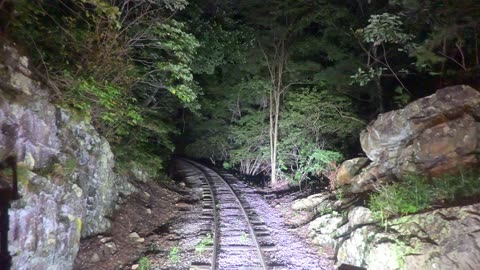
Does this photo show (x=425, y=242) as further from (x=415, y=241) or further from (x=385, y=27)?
(x=385, y=27)

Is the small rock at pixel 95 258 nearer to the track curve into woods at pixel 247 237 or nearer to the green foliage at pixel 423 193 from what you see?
the track curve into woods at pixel 247 237

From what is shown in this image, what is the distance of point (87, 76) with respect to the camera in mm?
6645

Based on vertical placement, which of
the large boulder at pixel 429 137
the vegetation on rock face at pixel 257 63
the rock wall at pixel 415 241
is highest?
the vegetation on rock face at pixel 257 63

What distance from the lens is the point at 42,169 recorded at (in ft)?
19.0

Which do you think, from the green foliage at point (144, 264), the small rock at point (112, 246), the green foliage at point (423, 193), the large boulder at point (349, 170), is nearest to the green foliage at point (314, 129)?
the large boulder at point (349, 170)

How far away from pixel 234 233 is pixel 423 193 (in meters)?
5.03

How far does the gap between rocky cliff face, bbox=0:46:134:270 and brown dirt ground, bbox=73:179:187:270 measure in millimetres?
516

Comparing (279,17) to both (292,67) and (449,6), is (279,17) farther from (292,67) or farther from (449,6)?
(449,6)

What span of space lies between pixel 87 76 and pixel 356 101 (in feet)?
39.5

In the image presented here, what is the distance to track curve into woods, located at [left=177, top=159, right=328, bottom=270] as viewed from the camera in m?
7.62

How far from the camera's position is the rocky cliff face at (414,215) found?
581cm

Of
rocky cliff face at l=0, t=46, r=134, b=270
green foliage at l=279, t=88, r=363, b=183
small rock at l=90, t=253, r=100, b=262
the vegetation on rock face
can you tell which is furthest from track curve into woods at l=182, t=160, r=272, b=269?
green foliage at l=279, t=88, r=363, b=183

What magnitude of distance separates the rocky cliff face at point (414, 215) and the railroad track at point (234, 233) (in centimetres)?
163

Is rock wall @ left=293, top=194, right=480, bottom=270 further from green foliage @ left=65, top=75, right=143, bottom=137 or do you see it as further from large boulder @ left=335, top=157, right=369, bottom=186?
green foliage @ left=65, top=75, right=143, bottom=137
